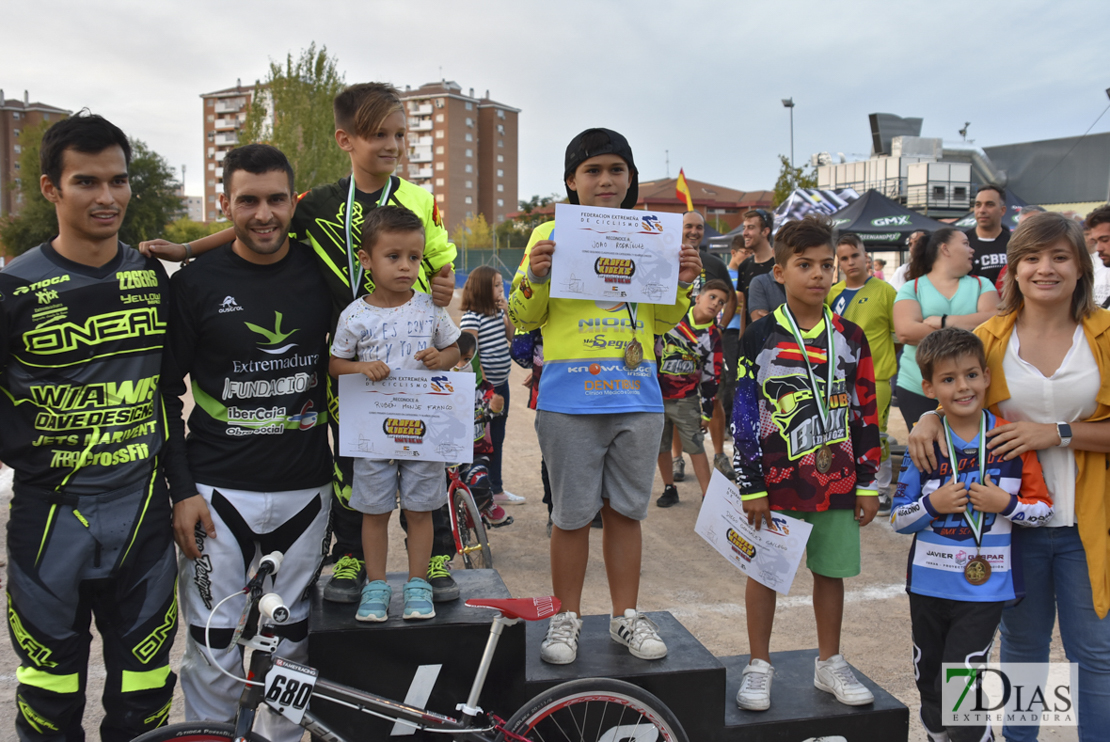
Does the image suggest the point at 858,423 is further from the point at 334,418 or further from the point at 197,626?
the point at 197,626

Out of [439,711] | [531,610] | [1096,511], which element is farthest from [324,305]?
[1096,511]

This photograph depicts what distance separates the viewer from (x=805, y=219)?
326 centimetres

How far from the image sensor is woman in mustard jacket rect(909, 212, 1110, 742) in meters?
2.84

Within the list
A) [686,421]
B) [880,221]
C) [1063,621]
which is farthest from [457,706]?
[880,221]

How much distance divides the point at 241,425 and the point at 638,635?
5.67ft

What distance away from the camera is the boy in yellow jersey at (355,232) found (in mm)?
3109

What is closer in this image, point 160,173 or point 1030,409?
point 1030,409

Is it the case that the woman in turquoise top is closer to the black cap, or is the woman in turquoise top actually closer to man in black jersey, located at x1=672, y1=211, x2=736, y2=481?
man in black jersey, located at x1=672, y1=211, x2=736, y2=481

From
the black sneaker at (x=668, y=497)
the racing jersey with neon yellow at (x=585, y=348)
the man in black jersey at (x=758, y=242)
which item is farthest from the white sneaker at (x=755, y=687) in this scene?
the man in black jersey at (x=758, y=242)

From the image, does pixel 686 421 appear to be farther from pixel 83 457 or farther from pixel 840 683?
pixel 83 457

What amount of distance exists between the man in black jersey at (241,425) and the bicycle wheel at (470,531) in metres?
2.14

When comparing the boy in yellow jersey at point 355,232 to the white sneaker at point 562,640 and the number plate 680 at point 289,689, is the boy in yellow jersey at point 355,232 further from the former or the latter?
the number plate 680 at point 289,689

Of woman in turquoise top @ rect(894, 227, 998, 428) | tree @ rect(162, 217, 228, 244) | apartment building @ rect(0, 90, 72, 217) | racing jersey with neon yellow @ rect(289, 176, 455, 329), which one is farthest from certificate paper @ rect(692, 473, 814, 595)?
apartment building @ rect(0, 90, 72, 217)

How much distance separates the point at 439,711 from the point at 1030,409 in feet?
8.43
